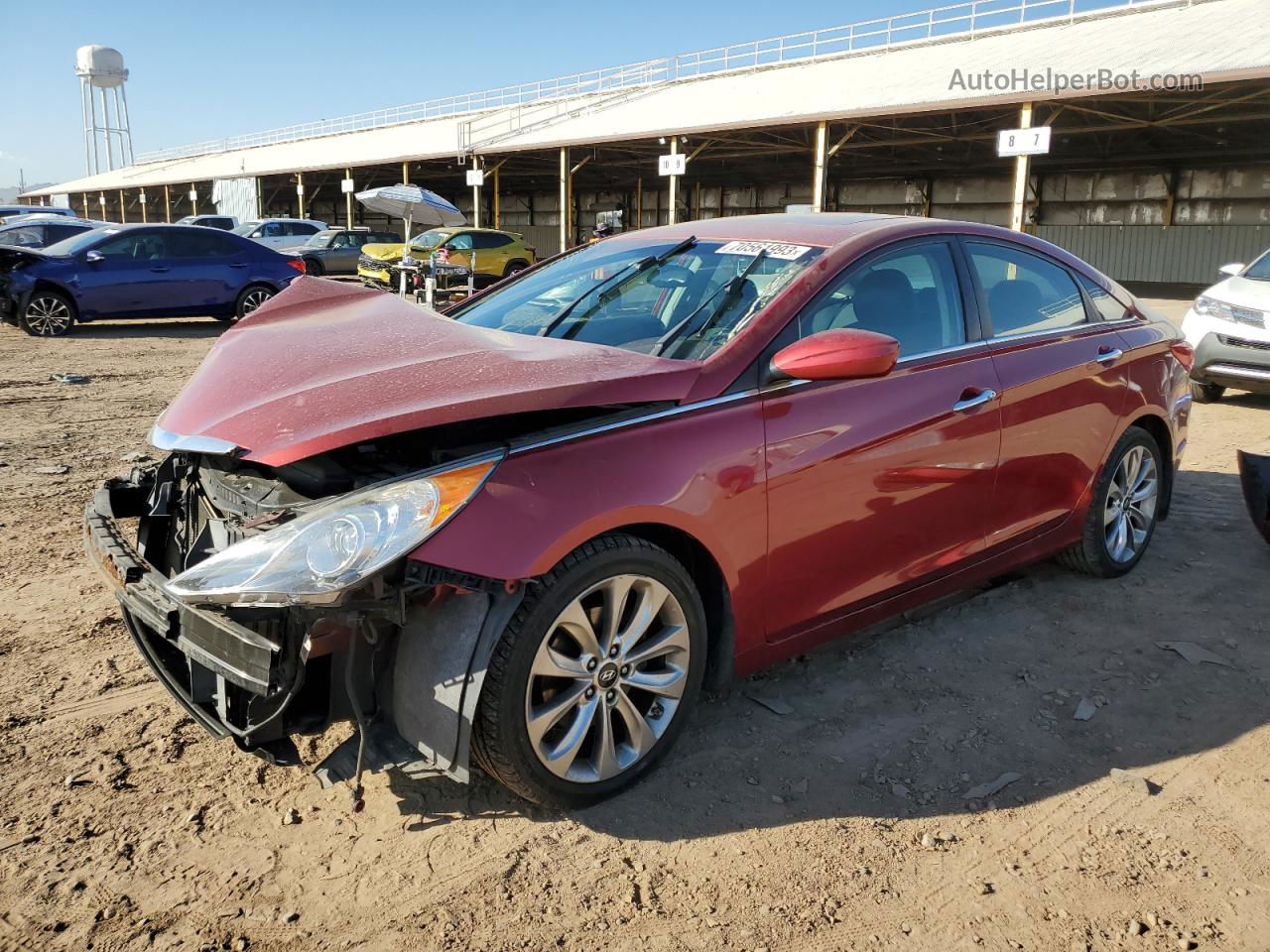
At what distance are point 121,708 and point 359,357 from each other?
A: 4.70ft

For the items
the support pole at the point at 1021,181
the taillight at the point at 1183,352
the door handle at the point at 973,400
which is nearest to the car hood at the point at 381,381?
the door handle at the point at 973,400

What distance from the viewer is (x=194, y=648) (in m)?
2.48

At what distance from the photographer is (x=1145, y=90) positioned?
16812 millimetres

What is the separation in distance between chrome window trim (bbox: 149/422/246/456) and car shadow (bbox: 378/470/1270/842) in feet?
3.55

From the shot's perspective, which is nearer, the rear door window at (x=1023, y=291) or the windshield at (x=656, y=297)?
the windshield at (x=656, y=297)

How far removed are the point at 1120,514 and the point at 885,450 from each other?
6.47 ft

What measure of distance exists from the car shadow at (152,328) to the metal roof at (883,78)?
12.7m

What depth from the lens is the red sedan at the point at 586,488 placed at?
2395mm

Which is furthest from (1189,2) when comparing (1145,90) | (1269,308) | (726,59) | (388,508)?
(388,508)

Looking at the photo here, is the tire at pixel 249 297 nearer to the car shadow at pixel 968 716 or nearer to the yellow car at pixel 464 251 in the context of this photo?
the yellow car at pixel 464 251

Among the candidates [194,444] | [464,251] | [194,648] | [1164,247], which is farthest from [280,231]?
[194,648]

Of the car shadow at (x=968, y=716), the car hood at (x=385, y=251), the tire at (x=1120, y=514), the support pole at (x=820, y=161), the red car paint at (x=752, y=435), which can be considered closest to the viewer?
the red car paint at (x=752, y=435)

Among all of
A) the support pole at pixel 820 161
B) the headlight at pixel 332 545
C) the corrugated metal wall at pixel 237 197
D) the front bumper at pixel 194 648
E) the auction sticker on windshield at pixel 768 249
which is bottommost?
the front bumper at pixel 194 648

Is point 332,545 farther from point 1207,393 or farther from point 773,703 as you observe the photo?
point 1207,393
